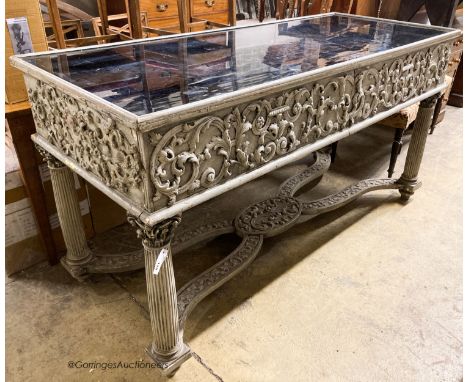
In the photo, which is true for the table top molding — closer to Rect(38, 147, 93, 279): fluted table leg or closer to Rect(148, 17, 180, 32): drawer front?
Rect(38, 147, 93, 279): fluted table leg

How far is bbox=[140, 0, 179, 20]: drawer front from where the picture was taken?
11.3 ft

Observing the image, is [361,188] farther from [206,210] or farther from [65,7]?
[65,7]

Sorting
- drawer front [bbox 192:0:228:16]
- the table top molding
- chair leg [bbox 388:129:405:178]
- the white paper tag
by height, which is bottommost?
chair leg [bbox 388:129:405:178]

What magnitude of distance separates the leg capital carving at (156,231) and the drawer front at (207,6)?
3060 mm

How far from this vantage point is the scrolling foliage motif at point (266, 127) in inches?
44.9

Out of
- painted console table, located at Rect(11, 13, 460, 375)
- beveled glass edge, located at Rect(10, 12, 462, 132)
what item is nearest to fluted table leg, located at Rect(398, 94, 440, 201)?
painted console table, located at Rect(11, 13, 460, 375)

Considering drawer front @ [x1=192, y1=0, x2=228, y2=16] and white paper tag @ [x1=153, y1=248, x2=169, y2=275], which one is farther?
drawer front @ [x1=192, y1=0, x2=228, y2=16]

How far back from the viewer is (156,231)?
1204 mm

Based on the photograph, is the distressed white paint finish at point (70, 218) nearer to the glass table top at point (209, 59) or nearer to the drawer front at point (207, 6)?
the glass table top at point (209, 59)

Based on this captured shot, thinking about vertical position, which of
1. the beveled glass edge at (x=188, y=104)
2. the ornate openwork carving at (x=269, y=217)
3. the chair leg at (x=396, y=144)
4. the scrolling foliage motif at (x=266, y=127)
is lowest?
the ornate openwork carving at (x=269, y=217)

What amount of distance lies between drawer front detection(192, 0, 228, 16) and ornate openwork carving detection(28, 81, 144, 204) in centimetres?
269

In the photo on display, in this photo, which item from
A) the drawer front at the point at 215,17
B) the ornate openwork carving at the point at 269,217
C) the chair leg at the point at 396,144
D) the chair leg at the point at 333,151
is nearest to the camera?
the ornate openwork carving at the point at 269,217

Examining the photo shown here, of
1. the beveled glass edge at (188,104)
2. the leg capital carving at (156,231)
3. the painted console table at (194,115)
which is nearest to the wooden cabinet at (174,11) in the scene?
the painted console table at (194,115)

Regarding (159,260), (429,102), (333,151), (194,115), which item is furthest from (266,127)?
(333,151)
